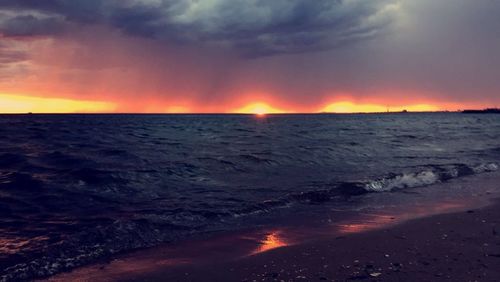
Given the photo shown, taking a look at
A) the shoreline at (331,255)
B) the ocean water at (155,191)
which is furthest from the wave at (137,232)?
the shoreline at (331,255)

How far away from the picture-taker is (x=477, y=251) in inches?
285

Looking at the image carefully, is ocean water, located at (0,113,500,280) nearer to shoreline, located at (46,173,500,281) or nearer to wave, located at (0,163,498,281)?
wave, located at (0,163,498,281)

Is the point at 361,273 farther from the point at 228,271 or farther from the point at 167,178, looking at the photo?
the point at 167,178

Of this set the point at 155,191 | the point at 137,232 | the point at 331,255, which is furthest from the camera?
the point at 155,191

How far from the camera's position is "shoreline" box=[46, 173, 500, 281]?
639 centimetres

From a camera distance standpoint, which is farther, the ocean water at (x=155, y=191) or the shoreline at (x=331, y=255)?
the ocean water at (x=155, y=191)

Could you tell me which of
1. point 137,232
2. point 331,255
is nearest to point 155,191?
point 137,232

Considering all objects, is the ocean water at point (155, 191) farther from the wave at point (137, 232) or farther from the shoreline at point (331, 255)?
the shoreline at point (331, 255)

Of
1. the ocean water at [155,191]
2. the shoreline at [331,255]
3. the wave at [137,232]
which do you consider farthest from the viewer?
the ocean water at [155,191]

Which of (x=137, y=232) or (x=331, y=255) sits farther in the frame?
(x=137, y=232)

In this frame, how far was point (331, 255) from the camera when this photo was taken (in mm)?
7352

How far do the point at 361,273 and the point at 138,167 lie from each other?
1555cm

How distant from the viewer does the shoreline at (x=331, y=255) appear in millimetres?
6395

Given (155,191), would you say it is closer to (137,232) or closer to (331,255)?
(137,232)
